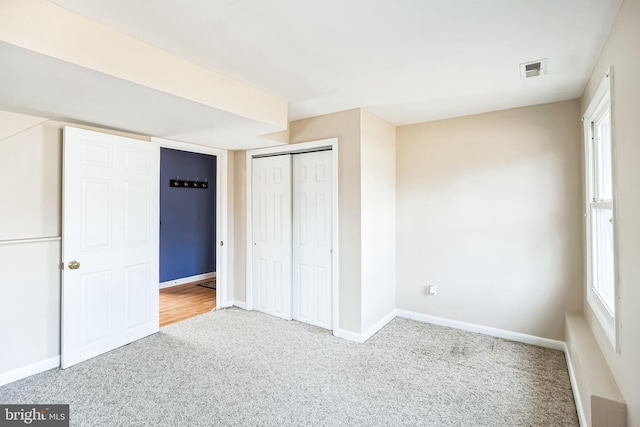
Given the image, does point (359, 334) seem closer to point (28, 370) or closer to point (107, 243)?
point (107, 243)

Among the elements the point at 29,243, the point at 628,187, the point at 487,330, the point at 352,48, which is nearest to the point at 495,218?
the point at 487,330

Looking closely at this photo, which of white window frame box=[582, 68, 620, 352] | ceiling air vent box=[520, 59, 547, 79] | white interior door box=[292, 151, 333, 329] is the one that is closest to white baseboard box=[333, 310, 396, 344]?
white interior door box=[292, 151, 333, 329]

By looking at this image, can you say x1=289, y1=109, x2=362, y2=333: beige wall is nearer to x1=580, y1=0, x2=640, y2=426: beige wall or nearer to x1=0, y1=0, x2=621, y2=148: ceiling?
x1=0, y1=0, x2=621, y2=148: ceiling

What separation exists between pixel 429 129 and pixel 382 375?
276 cm

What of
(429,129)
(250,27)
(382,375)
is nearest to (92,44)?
(250,27)

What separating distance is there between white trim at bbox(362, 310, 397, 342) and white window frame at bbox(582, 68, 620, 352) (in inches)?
75.5

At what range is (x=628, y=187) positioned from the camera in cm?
158

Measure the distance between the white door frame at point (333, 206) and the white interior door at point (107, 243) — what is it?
115cm

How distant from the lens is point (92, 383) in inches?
97.0

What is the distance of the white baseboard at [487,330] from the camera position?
313 centimetres

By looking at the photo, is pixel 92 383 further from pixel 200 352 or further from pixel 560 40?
pixel 560 40

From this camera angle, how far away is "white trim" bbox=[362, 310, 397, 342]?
3331 mm

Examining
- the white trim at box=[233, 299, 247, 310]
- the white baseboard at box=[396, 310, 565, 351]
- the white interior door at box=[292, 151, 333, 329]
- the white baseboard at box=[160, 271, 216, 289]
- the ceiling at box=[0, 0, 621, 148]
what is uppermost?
the ceiling at box=[0, 0, 621, 148]

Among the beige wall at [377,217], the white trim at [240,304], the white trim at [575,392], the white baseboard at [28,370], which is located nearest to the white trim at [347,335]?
the beige wall at [377,217]
